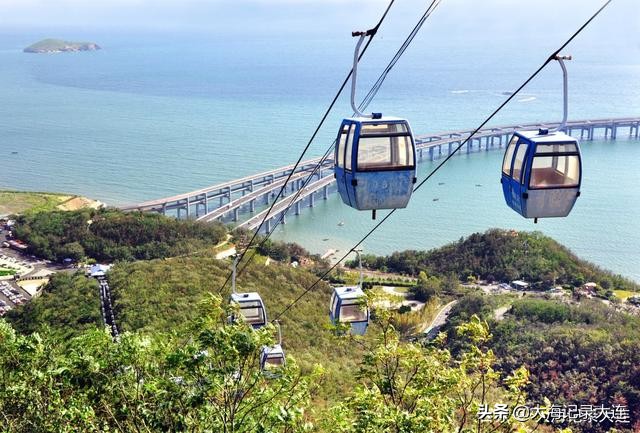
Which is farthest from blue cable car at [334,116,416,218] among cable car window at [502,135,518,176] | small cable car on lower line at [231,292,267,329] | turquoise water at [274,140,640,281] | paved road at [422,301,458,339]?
turquoise water at [274,140,640,281]

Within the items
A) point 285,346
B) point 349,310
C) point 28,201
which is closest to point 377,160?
point 349,310

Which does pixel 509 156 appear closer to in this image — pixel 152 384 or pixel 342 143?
pixel 342 143

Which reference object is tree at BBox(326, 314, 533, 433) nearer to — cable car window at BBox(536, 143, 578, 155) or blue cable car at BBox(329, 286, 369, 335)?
cable car window at BBox(536, 143, 578, 155)

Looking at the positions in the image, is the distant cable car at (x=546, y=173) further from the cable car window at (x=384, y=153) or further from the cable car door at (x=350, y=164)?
the cable car door at (x=350, y=164)

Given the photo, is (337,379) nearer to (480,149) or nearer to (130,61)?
(480,149)

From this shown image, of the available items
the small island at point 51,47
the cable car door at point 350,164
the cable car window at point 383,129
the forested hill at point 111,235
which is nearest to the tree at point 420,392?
the cable car door at point 350,164

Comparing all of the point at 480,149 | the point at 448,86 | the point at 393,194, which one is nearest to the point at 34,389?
the point at 393,194
